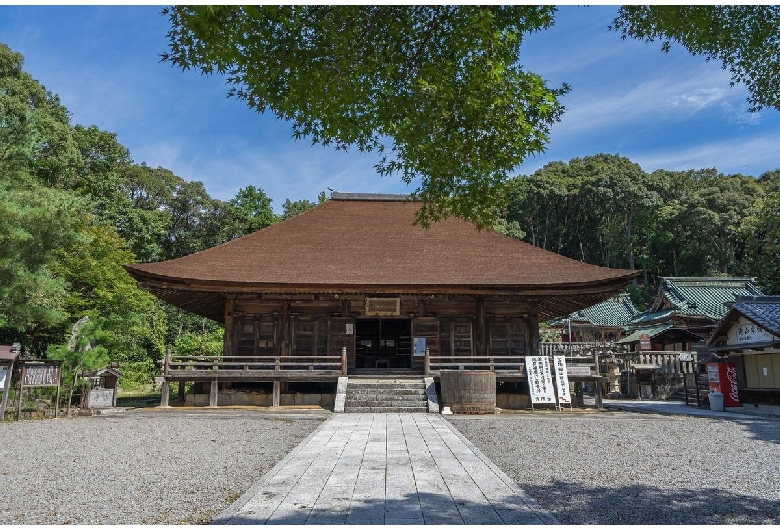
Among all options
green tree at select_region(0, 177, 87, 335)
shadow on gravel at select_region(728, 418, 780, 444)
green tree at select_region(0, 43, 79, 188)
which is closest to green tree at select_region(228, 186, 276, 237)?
green tree at select_region(0, 43, 79, 188)

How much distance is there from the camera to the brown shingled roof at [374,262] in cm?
1495

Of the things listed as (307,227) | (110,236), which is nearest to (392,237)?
(307,227)

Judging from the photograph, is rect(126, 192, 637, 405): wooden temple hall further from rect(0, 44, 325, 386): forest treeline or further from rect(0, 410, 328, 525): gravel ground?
rect(0, 410, 328, 525): gravel ground

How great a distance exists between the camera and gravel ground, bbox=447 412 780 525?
14.3 ft

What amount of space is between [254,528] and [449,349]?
13235 millimetres

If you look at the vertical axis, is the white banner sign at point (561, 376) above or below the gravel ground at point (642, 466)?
above

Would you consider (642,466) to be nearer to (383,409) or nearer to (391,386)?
(383,409)

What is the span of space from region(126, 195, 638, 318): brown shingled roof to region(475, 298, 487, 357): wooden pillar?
1079 mm

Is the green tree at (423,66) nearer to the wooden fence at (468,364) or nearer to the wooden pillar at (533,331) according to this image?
the wooden fence at (468,364)

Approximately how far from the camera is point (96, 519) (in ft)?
13.3

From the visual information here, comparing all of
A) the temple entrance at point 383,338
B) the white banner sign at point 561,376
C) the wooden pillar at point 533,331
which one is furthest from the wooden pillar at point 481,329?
the temple entrance at point 383,338

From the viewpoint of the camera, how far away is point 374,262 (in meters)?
16.9

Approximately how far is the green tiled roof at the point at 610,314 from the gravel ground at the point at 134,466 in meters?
28.1

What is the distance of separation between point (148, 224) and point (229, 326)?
672 inches
